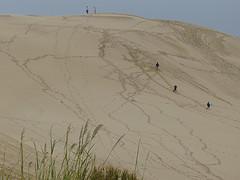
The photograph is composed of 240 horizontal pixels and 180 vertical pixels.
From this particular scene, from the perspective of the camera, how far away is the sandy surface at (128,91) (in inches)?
364

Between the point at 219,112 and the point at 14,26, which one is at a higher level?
the point at 14,26

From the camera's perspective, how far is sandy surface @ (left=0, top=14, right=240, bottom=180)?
924 centimetres

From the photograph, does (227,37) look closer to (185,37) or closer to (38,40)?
(185,37)

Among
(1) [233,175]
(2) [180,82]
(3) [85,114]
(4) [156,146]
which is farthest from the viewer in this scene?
(2) [180,82]

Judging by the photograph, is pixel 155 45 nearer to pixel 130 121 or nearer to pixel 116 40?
pixel 116 40

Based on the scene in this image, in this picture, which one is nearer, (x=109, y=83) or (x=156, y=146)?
(x=156, y=146)

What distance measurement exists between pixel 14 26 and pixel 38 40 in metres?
1.72

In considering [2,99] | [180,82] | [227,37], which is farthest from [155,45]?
[2,99]

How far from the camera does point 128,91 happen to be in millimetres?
12898

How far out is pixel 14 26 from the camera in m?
16.5

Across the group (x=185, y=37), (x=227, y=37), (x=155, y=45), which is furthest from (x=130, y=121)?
(x=227, y=37)

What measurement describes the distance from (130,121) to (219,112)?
10.6 feet

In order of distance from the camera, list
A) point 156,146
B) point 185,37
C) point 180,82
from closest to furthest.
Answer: point 156,146 < point 180,82 < point 185,37

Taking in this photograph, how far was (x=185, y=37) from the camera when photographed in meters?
19.5
